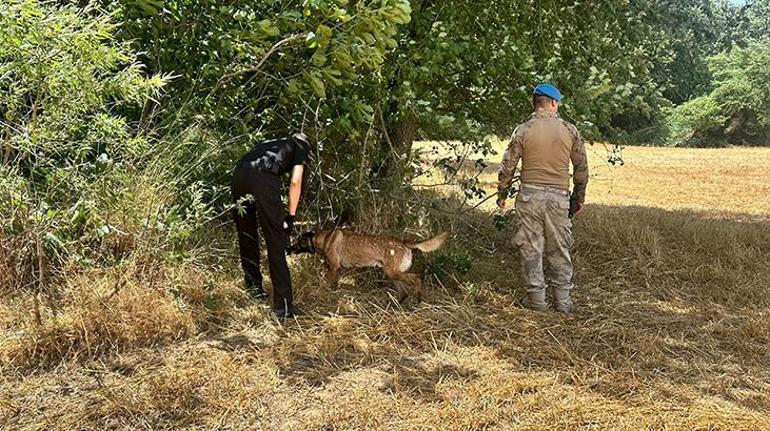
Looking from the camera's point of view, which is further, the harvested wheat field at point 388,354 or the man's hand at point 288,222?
the man's hand at point 288,222

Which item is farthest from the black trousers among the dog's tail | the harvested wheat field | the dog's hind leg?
the dog's tail

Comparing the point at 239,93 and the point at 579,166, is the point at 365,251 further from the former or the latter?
the point at 579,166

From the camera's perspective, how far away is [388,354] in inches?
183

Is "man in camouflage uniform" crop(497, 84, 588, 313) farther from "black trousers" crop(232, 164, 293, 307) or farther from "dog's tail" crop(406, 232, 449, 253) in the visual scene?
"black trousers" crop(232, 164, 293, 307)

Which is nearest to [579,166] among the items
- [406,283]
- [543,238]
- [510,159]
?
[510,159]

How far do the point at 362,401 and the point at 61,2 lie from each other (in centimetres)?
420

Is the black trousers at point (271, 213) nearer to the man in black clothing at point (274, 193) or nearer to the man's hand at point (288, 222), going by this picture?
the man in black clothing at point (274, 193)

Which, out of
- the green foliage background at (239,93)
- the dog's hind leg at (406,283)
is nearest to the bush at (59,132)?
the green foliage background at (239,93)

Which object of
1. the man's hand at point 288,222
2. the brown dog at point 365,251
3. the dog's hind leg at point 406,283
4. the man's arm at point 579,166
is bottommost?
the dog's hind leg at point 406,283

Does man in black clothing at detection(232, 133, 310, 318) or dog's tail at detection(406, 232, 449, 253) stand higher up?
man in black clothing at detection(232, 133, 310, 318)

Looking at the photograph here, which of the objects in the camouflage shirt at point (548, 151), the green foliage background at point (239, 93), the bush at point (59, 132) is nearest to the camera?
the bush at point (59, 132)

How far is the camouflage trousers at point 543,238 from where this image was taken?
228 inches

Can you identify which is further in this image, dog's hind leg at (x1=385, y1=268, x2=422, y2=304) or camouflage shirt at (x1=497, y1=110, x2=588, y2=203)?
dog's hind leg at (x1=385, y1=268, x2=422, y2=304)

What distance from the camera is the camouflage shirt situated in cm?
572
